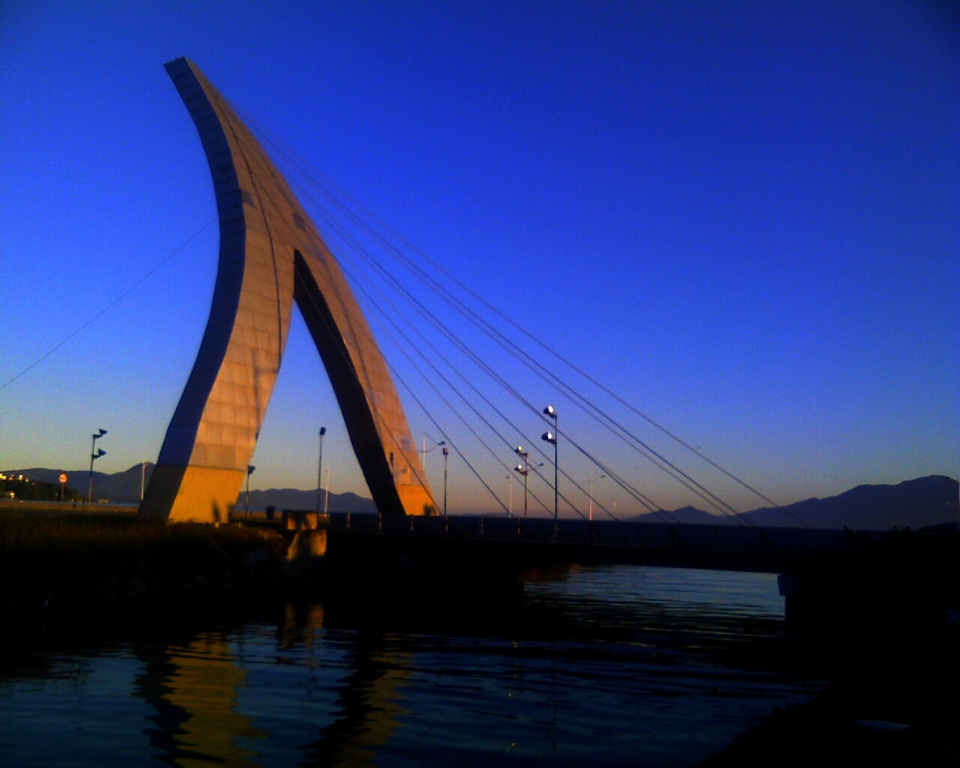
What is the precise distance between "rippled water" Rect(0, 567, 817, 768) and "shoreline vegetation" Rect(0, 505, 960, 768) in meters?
1.43

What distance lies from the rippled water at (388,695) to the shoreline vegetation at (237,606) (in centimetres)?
143

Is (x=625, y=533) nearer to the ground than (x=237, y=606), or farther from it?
farther from it

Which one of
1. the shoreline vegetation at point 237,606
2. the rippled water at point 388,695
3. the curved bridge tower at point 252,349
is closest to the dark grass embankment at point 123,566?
the shoreline vegetation at point 237,606

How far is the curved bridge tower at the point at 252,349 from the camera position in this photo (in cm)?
3400

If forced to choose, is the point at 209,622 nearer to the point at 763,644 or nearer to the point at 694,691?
the point at 694,691

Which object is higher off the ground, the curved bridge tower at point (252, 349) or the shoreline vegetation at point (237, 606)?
the curved bridge tower at point (252, 349)

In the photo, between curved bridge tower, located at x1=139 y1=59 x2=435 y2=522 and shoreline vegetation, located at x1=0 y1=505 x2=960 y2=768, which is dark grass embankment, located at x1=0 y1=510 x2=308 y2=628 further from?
curved bridge tower, located at x1=139 y1=59 x2=435 y2=522

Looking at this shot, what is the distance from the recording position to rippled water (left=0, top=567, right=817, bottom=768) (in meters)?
11.2

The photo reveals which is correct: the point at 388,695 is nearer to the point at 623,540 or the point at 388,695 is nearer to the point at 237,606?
the point at 237,606

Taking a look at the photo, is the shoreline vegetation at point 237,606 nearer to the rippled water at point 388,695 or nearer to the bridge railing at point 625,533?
the rippled water at point 388,695

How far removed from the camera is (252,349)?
36656 mm

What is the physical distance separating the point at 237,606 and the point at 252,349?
41.0 ft

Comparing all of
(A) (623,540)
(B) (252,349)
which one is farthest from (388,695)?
(B) (252,349)

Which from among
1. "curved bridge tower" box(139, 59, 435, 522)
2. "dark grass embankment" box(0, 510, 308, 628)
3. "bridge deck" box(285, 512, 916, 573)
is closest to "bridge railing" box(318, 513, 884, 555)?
"bridge deck" box(285, 512, 916, 573)
